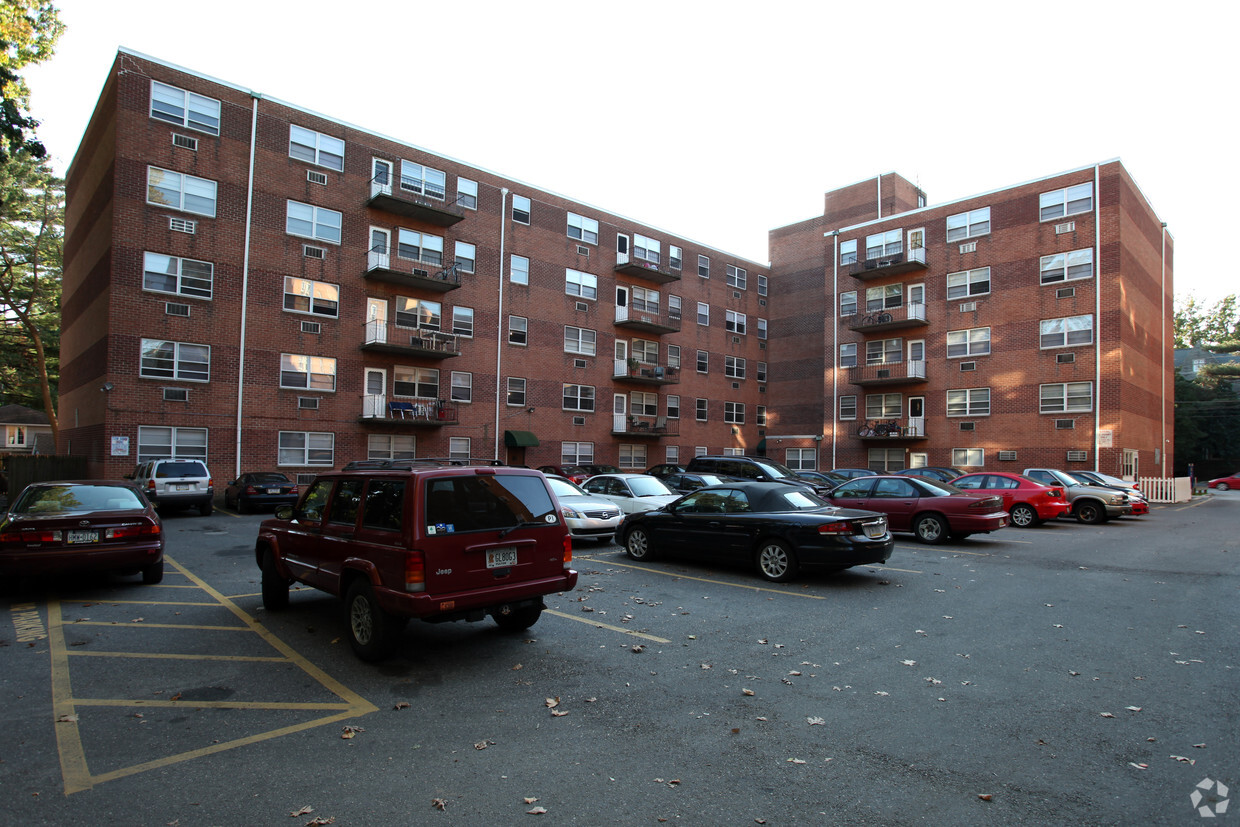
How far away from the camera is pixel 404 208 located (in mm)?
30031

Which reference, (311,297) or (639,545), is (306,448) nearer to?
(311,297)

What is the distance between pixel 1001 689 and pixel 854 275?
37908mm

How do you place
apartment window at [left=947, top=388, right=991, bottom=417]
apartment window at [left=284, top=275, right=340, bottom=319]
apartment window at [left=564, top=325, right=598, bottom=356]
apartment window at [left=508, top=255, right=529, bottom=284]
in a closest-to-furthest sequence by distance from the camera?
1. apartment window at [left=284, top=275, right=340, bottom=319]
2. apartment window at [left=508, top=255, right=529, bottom=284]
3. apartment window at [left=947, top=388, right=991, bottom=417]
4. apartment window at [left=564, top=325, right=598, bottom=356]

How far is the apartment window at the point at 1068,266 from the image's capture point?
1259 inches

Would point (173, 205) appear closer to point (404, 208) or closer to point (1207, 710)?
point (404, 208)

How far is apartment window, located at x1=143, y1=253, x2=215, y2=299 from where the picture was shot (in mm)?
24531

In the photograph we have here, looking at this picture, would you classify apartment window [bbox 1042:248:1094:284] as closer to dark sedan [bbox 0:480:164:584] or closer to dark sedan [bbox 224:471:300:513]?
dark sedan [bbox 224:471:300:513]

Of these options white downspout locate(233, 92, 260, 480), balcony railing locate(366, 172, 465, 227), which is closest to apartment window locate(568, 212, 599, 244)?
balcony railing locate(366, 172, 465, 227)

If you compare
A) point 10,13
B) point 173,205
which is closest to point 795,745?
point 10,13

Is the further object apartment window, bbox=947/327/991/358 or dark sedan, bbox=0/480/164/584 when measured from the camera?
apartment window, bbox=947/327/991/358

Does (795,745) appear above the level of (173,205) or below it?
below

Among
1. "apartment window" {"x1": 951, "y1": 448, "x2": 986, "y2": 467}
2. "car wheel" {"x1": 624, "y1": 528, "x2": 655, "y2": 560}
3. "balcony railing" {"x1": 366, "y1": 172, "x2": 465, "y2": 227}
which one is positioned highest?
"balcony railing" {"x1": 366, "y1": 172, "x2": 465, "y2": 227}

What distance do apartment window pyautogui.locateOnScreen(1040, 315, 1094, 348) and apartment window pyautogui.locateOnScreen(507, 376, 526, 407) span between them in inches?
1022

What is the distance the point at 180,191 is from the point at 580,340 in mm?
19132
